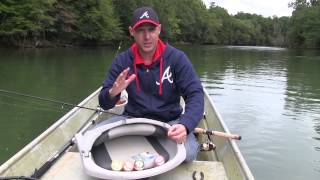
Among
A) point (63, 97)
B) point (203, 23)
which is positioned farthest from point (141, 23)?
point (203, 23)

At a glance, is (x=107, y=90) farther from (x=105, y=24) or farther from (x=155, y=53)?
(x=105, y=24)

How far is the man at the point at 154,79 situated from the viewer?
422 cm

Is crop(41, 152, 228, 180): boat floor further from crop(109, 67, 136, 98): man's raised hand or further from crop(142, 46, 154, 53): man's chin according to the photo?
crop(142, 46, 154, 53): man's chin

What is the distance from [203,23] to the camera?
95375 mm

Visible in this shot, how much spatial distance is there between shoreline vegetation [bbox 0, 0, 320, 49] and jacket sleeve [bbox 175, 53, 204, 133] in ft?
109

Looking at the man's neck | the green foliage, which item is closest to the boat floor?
the man's neck

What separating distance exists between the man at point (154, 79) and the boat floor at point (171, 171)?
13cm

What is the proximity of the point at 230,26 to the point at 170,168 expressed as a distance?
116m

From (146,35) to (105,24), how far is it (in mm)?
46465

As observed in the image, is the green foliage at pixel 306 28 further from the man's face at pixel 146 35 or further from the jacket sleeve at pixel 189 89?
the man's face at pixel 146 35

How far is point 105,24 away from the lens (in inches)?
1960

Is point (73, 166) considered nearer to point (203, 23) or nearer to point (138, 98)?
point (138, 98)

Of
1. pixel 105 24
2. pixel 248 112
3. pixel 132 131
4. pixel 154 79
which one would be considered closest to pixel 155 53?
pixel 154 79

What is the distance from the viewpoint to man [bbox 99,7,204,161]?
422 centimetres
